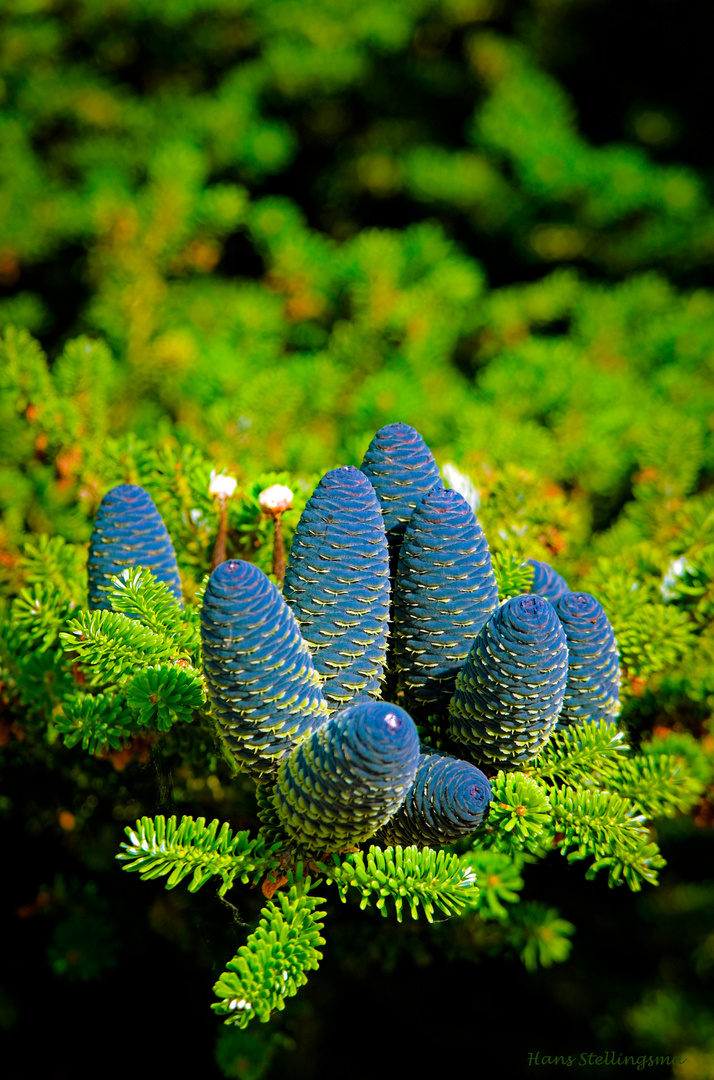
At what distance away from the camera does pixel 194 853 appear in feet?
0.99

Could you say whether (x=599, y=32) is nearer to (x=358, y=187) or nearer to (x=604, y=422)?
(x=358, y=187)

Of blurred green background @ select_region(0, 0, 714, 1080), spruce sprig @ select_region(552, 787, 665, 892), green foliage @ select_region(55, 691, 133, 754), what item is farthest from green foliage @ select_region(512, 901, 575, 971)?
green foliage @ select_region(55, 691, 133, 754)

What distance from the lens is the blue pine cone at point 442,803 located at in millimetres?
300

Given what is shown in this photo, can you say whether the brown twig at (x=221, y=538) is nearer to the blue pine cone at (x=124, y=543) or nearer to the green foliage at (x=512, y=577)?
the blue pine cone at (x=124, y=543)

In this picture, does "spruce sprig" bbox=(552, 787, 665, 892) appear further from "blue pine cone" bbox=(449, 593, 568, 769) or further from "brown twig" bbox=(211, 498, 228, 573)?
"brown twig" bbox=(211, 498, 228, 573)

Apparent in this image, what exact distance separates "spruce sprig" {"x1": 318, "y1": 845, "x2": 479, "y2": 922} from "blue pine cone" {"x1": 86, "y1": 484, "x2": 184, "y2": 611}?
0.15 m

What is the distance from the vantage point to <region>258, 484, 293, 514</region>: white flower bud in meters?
0.39

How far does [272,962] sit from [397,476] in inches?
8.3

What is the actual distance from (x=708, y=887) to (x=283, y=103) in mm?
1129

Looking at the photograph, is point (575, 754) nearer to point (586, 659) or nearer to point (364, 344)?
point (586, 659)

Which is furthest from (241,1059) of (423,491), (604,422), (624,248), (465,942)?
(624,248)

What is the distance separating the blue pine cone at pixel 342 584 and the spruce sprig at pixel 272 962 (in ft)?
0.26

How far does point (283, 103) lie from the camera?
1178mm

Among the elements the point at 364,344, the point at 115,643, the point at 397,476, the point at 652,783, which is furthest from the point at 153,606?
the point at 364,344
